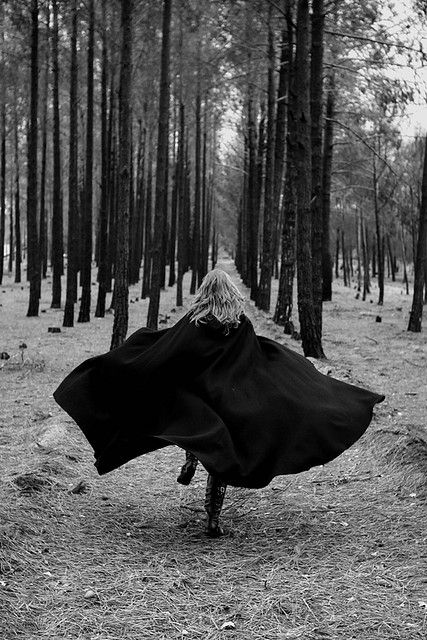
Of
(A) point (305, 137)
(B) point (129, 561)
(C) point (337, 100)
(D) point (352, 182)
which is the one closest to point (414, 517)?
(B) point (129, 561)

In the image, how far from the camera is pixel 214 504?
5.16 meters

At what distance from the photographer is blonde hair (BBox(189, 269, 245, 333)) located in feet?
17.1

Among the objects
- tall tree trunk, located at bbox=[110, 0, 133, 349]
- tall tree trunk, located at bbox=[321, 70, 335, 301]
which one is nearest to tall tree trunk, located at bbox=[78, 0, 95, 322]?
tall tree trunk, located at bbox=[110, 0, 133, 349]

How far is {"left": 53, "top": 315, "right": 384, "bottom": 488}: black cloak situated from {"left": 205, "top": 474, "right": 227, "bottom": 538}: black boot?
394 mm

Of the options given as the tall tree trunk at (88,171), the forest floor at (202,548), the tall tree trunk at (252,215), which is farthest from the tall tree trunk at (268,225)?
the forest floor at (202,548)

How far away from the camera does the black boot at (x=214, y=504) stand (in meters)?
5.14

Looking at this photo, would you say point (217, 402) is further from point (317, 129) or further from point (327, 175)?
point (327, 175)

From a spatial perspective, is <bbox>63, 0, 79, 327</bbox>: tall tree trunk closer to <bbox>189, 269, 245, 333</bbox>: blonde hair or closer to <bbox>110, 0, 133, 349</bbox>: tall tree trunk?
<bbox>110, 0, 133, 349</bbox>: tall tree trunk

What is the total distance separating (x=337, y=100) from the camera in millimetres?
24812

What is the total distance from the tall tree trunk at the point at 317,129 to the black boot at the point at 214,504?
877 centimetres

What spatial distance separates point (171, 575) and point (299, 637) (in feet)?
3.24

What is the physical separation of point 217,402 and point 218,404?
2cm

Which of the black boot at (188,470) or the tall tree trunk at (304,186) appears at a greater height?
the tall tree trunk at (304,186)

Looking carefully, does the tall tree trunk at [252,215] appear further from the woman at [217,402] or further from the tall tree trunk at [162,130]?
the woman at [217,402]
